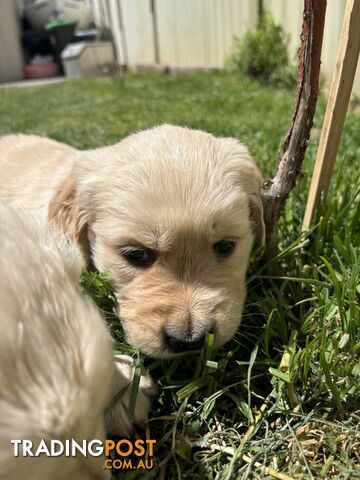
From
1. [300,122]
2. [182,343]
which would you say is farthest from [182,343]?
[300,122]

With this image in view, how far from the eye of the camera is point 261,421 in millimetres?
1756

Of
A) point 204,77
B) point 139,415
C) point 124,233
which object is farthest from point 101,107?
point 139,415

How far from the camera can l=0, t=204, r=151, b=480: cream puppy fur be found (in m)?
1.16

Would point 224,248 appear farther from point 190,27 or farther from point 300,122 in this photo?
point 190,27

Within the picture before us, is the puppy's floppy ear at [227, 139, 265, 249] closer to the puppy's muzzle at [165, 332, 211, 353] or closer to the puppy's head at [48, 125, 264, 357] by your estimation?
the puppy's head at [48, 125, 264, 357]

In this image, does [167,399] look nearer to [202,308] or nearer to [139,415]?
[139,415]

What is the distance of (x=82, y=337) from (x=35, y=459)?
12.4 inches

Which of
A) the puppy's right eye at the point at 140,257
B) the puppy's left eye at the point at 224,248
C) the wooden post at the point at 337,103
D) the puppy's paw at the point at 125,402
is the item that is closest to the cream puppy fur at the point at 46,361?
the puppy's paw at the point at 125,402

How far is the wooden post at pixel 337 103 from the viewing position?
2.10 m

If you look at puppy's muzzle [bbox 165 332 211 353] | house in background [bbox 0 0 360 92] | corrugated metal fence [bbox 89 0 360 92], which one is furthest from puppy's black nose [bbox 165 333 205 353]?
corrugated metal fence [bbox 89 0 360 92]

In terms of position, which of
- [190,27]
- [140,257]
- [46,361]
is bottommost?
[190,27]

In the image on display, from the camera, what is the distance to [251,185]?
2455mm

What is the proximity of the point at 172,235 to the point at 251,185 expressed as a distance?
627 mm

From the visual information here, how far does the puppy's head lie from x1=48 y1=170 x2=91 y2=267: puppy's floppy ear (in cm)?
3
